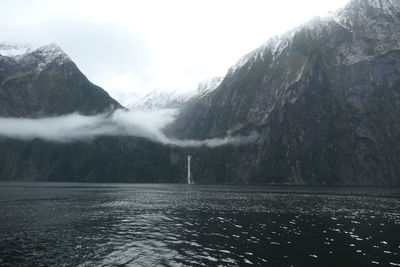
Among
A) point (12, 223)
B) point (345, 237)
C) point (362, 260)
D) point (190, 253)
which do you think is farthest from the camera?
point (12, 223)

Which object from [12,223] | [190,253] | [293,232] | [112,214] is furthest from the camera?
[112,214]

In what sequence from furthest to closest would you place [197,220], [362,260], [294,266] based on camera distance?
[197,220] < [362,260] < [294,266]

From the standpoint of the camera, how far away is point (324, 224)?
219 feet

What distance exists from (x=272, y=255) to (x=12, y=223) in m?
45.9

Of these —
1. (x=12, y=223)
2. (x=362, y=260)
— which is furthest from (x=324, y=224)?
(x=12, y=223)

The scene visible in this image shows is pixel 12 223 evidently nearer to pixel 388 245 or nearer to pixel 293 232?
pixel 293 232

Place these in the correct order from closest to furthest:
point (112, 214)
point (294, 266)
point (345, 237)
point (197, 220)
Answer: point (294, 266) → point (345, 237) → point (197, 220) → point (112, 214)

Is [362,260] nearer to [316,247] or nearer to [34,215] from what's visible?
[316,247]

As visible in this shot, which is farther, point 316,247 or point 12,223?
point 12,223

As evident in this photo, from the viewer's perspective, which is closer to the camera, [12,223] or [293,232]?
[293,232]

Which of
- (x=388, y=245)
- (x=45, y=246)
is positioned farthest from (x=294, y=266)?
(x=45, y=246)

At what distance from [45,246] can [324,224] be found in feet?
150

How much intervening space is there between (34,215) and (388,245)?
210 ft

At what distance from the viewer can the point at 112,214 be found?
81688mm
